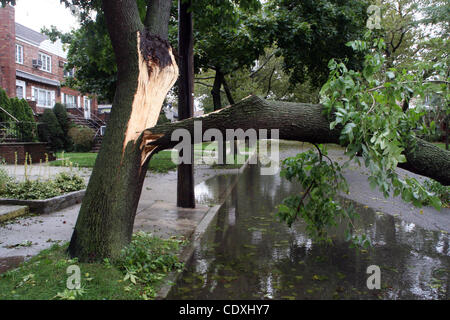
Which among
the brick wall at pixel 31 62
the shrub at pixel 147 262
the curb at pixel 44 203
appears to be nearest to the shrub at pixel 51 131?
the brick wall at pixel 31 62

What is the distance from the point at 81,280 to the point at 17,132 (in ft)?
58.1

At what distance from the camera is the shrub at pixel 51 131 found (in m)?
25.8

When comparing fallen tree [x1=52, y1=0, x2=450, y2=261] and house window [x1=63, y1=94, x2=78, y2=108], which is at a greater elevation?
house window [x1=63, y1=94, x2=78, y2=108]

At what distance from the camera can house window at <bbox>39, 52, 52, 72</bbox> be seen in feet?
114

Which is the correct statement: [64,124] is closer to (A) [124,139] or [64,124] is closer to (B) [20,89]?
(B) [20,89]

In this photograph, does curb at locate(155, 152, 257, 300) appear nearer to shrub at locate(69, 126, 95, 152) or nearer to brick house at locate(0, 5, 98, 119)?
shrub at locate(69, 126, 95, 152)

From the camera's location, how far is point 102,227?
195 inches

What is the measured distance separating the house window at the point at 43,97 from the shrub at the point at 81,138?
721 centimetres

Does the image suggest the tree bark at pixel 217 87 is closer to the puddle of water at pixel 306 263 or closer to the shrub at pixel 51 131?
the puddle of water at pixel 306 263

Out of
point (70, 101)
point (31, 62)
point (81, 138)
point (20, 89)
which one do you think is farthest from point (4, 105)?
point (70, 101)

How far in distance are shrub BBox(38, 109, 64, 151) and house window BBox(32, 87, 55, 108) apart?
719 cm

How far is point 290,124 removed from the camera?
5070 millimetres

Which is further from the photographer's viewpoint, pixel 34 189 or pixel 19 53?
pixel 19 53

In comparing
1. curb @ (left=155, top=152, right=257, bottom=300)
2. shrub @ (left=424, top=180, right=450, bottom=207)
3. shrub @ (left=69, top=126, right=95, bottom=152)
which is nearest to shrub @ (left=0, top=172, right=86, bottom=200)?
curb @ (left=155, top=152, right=257, bottom=300)
